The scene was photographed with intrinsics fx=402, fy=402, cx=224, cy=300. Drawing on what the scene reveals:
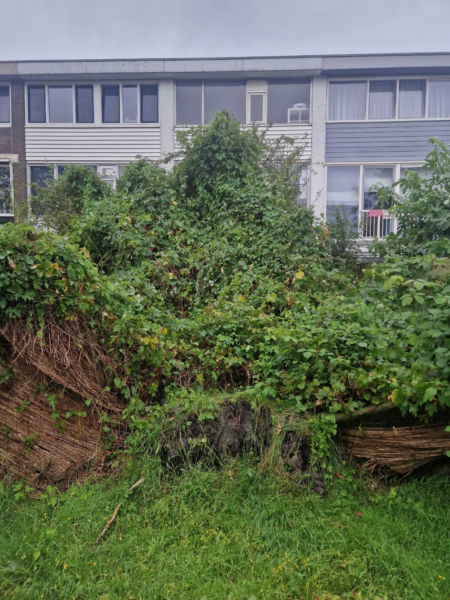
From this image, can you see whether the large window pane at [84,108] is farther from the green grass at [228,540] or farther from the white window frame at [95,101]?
the green grass at [228,540]

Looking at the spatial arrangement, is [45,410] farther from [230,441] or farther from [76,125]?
[76,125]

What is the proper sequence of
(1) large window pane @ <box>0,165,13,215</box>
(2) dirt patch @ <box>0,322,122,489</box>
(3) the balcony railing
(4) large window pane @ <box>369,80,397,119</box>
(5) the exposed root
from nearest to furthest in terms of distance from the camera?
(5) the exposed root → (2) dirt patch @ <box>0,322,122,489</box> → (1) large window pane @ <box>0,165,13,215</box> → (3) the balcony railing → (4) large window pane @ <box>369,80,397,119</box>

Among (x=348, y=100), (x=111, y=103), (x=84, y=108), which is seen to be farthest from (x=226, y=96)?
(x=84, y=108)

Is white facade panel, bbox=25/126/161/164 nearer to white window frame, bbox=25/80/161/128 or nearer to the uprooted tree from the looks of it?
white window frame, bbox=25/80/161/128

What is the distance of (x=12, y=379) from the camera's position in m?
3.59

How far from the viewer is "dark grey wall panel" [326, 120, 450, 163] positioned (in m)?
14.2

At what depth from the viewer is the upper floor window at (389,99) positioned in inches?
557

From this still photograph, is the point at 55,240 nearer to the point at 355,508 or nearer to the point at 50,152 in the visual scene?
the point at 355,508

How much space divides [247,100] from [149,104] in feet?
12.0

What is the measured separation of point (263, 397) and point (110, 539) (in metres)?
1.64

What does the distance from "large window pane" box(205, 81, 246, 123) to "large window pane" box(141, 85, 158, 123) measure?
1.90 m

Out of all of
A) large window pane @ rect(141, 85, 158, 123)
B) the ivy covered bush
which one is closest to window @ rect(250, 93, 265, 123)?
large window pane @ rect(141, 85, 158, 123)

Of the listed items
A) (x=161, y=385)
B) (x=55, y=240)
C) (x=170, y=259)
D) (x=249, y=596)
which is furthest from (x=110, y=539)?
(x=170, y=259)

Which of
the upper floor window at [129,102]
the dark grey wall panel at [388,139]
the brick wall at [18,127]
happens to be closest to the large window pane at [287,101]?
the dark grey wall panel at [388,139]
